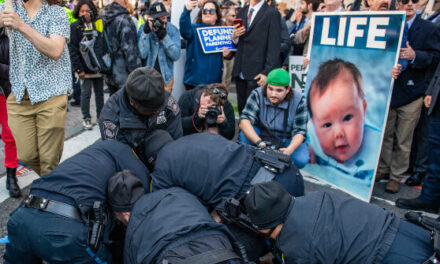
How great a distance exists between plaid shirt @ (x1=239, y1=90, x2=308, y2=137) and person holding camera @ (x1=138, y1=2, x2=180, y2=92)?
105cm

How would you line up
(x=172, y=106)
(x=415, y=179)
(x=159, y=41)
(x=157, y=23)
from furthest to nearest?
(x=159, y=41), (x=157, y=23), (x=415, y=179), (x=172, y=106)

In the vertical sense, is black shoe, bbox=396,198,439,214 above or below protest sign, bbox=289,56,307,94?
below

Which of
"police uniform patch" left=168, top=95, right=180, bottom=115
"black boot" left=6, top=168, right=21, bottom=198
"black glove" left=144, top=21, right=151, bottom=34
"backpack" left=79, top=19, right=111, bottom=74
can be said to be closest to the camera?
"police uniform patch" left=168, top=95, right=180, bottom=115

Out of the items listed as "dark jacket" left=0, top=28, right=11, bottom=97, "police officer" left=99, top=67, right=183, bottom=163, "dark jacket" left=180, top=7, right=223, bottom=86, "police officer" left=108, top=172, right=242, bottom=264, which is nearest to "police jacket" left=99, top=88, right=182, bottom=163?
"police officer" left=99, top=67, right=183, bottom=163

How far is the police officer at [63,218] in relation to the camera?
1493 mm

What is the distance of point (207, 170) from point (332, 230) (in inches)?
27.4

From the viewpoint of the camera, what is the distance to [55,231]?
1.49 meters

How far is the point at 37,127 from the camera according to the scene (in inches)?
100

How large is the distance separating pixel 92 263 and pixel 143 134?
0.88m

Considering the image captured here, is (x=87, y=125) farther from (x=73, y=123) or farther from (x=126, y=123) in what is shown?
(x=126, y=123)

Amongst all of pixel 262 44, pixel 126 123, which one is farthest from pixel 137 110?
pixel 262 44

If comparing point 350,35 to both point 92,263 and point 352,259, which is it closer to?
point 352,259

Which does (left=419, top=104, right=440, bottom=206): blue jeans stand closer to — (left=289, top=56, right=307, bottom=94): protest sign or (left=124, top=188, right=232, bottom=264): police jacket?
(left=289, top=56, right=307, bottom=94): protest sign

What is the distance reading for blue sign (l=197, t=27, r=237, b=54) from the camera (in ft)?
13.6
